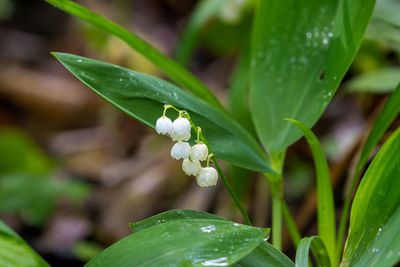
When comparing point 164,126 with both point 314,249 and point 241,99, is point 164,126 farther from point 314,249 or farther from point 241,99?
point 241,99

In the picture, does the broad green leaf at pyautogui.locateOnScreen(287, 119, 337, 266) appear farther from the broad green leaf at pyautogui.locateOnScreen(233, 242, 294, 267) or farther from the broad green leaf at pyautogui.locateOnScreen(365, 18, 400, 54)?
the broad green leaf at pyautogui.locateOnScreen(365, 18, 400, 54)

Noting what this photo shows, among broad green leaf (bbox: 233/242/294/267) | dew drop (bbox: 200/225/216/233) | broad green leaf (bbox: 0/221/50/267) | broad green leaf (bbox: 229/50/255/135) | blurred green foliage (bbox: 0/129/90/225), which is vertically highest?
broad green leaf (bbox: 229/50/255/135)

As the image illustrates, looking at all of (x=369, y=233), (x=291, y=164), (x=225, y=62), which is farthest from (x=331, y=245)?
(x=225, y=62)

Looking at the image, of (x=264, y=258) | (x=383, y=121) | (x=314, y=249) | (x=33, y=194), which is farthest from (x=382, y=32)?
(x=33, y=194)

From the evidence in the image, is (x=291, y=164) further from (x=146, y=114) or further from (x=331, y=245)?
(x=146, y=114)

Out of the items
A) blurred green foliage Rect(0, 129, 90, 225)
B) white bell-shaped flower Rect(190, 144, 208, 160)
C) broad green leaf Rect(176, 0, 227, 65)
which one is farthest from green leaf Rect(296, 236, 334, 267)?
blurred green foliage Rect(0, 129, 90, 225)

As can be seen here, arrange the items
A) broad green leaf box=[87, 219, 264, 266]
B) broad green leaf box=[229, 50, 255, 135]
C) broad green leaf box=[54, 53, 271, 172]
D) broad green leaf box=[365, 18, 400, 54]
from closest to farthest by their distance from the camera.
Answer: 1. broad green leaf box=[87, 219, 264, 266]
2. broad green leaf box=[54, 53, 271, 172]
3. broad green leaf box=[365, 18, 400, 54]
4. broad green leaf box=[229, 50, 255, 135]

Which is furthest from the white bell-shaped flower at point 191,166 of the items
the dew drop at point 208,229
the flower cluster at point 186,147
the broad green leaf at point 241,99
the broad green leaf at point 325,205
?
the broad green leaf at point 241,99
